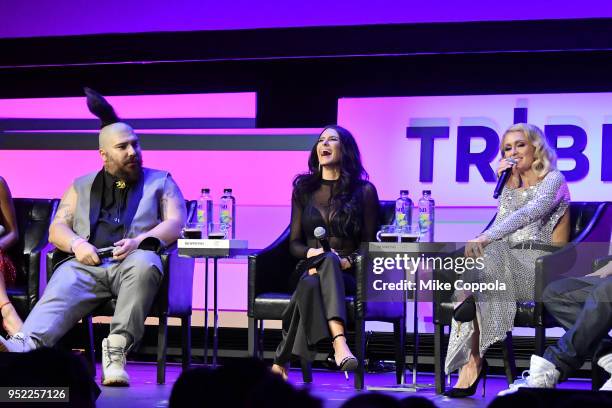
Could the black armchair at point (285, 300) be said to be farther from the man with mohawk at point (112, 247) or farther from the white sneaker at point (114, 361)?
the white sneaker at point (114, 361)

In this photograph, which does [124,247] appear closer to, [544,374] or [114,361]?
[114,361]

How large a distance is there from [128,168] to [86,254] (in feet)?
1.83

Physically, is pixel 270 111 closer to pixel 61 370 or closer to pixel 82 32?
pixel 82 32

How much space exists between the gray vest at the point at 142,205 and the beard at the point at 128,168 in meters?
0.07

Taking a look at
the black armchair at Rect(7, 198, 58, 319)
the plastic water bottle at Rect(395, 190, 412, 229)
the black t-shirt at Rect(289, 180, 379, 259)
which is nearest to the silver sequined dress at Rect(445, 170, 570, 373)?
the plastic water bottle at Rect(395, 190, 412, 229)

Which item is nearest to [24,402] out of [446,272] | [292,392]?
[292,392]

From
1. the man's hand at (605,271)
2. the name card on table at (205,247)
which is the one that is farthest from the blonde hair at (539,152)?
the name card on table at (205,247)

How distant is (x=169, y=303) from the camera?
4.78 meters

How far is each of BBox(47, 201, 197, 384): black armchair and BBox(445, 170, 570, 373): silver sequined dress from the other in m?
Result: 1.36

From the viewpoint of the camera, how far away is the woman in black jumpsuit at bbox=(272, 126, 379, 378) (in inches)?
175

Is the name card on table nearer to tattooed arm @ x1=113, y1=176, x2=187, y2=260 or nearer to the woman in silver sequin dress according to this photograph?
tattooed arm @ x1=113, y1=176, x2=187, y2=260

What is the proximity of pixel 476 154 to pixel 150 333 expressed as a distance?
2349 mm

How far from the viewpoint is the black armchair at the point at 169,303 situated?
475 cm

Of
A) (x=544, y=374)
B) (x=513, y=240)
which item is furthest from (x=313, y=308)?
(x=544, y=374)
